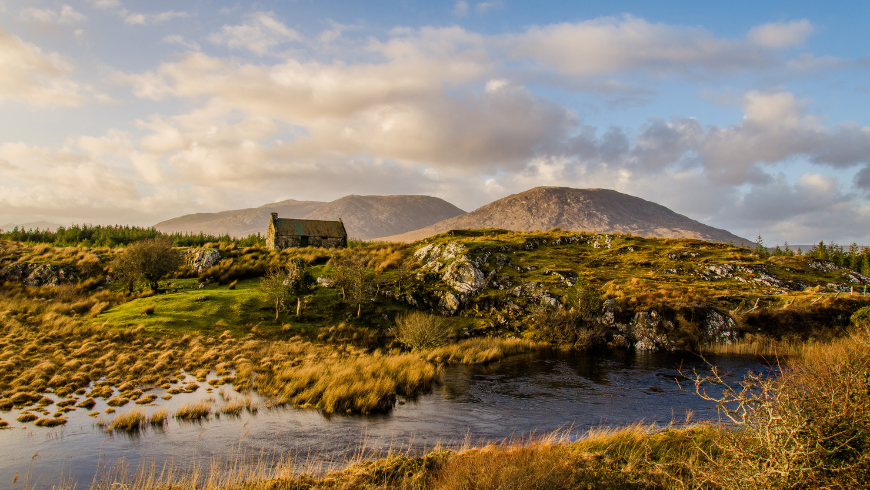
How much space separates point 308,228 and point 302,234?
2209 mm

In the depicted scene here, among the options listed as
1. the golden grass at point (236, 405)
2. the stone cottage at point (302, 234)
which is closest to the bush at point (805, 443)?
the golden grass at point (236, 405)

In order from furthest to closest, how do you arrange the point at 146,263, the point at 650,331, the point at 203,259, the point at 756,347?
1. the point at 203,259
2. the point at 146,263
3. the point at 650,331
4. the point at 756,347

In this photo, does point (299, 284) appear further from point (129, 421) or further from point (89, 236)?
A: point (89, 236)

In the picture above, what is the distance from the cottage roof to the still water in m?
61.0

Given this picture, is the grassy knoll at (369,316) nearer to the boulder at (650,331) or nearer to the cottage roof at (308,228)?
the boulder at (650,331)

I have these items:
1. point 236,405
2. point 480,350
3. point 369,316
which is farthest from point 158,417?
point 369,316

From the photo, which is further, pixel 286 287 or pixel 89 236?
pixel 89 236

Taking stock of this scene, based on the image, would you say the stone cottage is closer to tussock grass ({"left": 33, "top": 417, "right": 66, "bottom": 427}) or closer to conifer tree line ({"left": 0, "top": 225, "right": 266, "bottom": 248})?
conifer tree line ({"left": 0, "top": 225, "right": 266, "bottom": 248})

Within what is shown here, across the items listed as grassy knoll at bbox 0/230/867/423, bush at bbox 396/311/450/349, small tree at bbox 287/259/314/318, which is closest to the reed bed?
grassy knoll at bbox 0/230/867/423

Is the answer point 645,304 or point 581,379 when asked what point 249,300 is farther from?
point 645,304

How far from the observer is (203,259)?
60.7 metres

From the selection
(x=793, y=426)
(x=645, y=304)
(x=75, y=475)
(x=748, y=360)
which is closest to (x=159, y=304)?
(x=75, y=475)

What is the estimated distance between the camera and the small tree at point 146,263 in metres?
47.6

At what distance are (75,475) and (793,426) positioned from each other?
20.7 m
